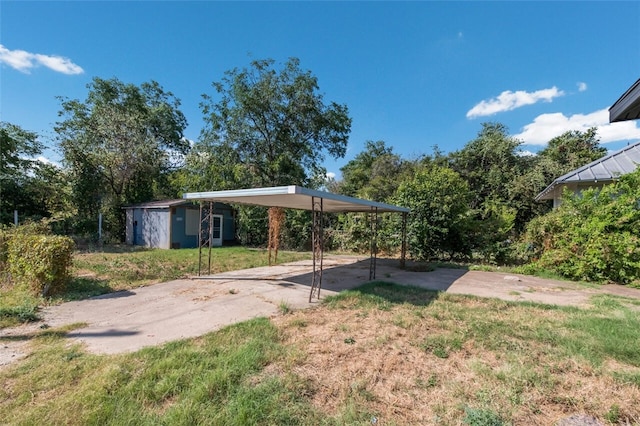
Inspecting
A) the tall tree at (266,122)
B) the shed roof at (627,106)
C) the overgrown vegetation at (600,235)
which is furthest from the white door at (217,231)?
the shed roof at (627,106)

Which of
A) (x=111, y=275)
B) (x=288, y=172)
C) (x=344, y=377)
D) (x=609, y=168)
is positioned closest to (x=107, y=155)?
(x=288, y=172)

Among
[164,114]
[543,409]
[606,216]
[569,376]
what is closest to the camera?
[543,409]

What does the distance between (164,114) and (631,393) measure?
26.7 m

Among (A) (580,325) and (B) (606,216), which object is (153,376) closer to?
(A) (580,325)

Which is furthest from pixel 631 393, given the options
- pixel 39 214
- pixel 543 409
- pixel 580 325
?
pixel 39 214

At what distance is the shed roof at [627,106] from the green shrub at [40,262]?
23.5 feet

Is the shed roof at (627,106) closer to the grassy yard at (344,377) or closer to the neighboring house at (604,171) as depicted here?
the grassy yard at (344,377)

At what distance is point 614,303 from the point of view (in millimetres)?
5199

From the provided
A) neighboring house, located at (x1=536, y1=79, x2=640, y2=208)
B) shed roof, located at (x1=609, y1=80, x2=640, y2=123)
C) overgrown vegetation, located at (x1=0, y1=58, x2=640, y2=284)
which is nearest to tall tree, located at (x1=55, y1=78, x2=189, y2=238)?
overgrown vegetation, located at (x1=0, y1=58, x2=640, y2=284)

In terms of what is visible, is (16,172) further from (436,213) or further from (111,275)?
(436,213)

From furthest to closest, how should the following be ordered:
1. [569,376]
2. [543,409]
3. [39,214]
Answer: [39,214], [569,376], [543,409]

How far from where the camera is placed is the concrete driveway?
3.54m

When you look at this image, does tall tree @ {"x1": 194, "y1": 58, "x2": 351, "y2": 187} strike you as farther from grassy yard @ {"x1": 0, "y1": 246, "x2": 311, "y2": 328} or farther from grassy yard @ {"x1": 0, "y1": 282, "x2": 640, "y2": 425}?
grassy yard @ {"x1": 0, "y1": 282, "x2": 640, "y2": 425}

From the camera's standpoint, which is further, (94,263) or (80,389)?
(94,263)
